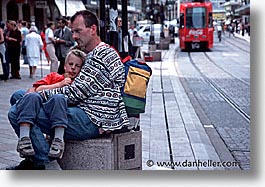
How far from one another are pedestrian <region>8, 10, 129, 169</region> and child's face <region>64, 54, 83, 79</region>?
129 mm

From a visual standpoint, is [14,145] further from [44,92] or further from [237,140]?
[237,140]

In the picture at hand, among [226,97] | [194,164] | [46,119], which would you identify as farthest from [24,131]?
[226,97]

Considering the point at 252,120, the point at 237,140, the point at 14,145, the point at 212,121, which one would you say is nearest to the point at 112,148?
the point at 252,120

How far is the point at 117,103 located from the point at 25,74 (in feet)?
35.7

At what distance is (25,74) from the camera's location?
15070 mm

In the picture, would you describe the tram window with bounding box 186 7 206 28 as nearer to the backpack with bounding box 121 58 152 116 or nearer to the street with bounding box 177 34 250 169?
the street with bounding box 177 34 250 169

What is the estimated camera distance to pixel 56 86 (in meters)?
4.63

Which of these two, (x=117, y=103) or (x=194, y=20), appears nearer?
(x=117, y=103)

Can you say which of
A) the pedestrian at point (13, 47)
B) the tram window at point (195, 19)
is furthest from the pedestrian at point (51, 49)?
the tram window at point (195, 19)

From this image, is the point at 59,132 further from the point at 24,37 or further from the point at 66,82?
the point at 24,37

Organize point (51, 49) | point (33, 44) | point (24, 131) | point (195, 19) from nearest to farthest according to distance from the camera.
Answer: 1. point (24, 131)
2. point (51, 49)
3. point (33, 44)
4. point (195, 19)

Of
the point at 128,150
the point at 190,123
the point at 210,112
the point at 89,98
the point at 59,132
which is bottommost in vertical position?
the point at 210,112

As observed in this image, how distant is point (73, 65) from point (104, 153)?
2.49ft

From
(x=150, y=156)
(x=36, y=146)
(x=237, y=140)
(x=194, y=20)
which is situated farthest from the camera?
(x=194, y=20)
